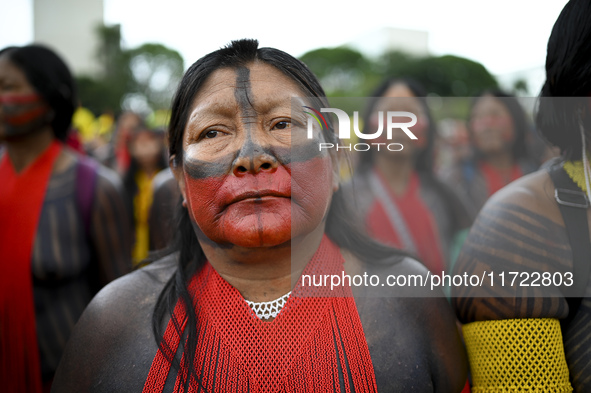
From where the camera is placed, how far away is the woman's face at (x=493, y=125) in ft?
16.8

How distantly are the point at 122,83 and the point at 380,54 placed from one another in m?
33.3

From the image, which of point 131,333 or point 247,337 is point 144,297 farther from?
point 247,337

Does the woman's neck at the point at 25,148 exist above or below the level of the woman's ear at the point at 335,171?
below

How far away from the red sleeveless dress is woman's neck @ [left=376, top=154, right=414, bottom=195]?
2561 mm

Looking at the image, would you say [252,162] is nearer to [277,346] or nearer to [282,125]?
[282,125]

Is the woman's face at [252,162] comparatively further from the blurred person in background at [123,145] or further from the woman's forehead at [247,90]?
the blurred person in background at [123,145]

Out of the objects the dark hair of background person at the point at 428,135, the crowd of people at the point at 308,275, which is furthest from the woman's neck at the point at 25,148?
the dark hair of background person at the point at 428,135

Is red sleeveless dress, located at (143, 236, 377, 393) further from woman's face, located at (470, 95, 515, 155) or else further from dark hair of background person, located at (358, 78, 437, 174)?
woman's face, located at (470, 95, 515, 155)

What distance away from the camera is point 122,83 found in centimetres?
3556

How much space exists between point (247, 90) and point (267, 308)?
0.72m

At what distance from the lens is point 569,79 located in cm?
167

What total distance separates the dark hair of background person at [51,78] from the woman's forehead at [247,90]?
6.12 ft

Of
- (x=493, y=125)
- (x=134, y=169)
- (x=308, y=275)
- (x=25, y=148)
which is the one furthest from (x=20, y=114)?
(x=493, y=125)

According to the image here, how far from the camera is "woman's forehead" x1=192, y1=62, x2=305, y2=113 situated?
60.0 inches
